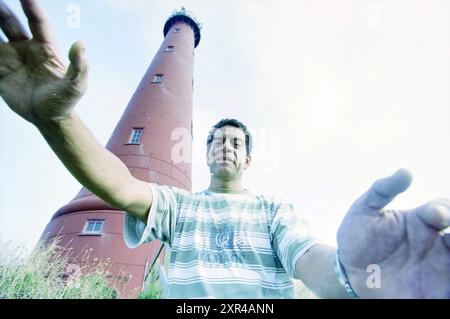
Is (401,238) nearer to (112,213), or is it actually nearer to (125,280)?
(125,280)

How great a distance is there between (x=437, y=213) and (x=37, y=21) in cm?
124

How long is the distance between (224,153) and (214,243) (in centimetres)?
61

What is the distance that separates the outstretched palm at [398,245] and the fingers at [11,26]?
1.17 m

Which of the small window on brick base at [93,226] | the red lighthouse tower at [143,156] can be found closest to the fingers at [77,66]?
the red lighthouse tower at [143,156]

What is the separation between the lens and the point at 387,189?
2.18ft

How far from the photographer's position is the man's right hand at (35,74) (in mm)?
919

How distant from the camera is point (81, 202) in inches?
246

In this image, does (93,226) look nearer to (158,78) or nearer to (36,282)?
(36,282)

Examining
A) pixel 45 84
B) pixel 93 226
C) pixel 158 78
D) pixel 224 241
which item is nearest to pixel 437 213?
pixel 224 241

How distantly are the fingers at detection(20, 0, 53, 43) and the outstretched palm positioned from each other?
1074 millimetres

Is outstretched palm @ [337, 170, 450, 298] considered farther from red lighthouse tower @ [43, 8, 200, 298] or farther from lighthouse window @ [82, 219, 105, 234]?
lighthouse window @ [82, 219, 105, 234]

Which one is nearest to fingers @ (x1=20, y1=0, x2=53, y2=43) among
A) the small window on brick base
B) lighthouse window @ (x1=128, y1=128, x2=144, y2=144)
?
the small window on brick base
